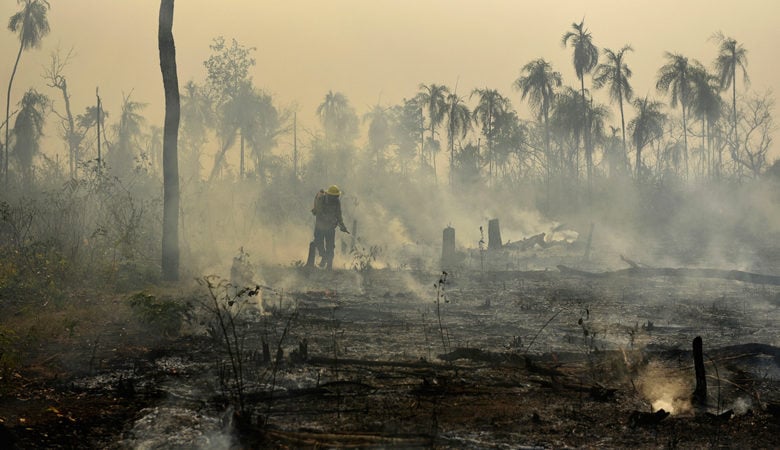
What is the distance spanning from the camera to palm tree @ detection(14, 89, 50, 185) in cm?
4284

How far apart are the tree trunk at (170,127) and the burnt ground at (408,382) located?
242cm

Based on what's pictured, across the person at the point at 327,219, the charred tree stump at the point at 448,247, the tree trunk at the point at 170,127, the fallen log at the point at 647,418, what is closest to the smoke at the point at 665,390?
the fallen log at the point at 647,418

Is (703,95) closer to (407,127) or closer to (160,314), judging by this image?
(407,127)

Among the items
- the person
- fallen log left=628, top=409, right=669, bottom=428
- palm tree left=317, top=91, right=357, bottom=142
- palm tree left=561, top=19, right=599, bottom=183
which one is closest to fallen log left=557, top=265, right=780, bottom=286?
the person

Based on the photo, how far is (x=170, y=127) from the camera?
1285 centimetres

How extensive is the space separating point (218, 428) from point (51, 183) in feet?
74.5

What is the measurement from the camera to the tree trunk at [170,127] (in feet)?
41.1

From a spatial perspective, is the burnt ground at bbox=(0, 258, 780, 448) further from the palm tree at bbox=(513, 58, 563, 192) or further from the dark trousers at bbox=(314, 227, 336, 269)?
the palm tree at bbox=(513, 58, 563, 192)

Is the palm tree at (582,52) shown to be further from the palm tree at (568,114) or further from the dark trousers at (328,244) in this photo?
the dark trousers at (328,244)

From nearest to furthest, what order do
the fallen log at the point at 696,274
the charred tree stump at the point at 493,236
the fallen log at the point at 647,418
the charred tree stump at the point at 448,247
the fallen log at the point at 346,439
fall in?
the fallen log at the point at 346,439, the fallen log at the point at 647,418, the fallen log at the point at 696,274, the charred tree stump at the point at 448,247, the charred tree stump at the point at 493,236

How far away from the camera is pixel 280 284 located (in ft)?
42.5

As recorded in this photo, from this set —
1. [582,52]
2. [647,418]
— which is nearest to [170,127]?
[647,418]

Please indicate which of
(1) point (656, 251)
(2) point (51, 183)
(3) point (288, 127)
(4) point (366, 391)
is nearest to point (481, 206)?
(3) point (288, 127)

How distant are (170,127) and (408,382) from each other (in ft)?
29.7
